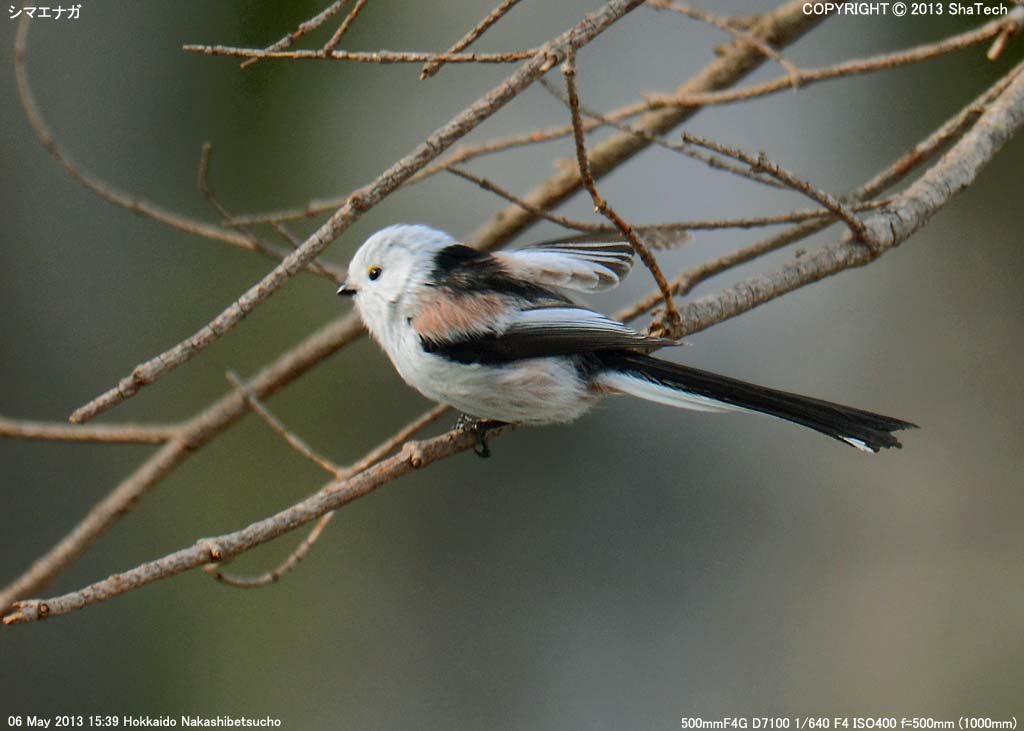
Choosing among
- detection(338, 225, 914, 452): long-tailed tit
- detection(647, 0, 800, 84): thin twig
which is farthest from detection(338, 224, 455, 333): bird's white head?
detection(647, 0, 800, 84): thin twig

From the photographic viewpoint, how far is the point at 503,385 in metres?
2.17

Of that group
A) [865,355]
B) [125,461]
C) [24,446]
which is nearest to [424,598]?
[125,461]

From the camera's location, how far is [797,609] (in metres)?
4.17

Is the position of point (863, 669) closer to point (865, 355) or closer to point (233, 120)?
point (865, 355)

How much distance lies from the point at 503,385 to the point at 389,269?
0.42m

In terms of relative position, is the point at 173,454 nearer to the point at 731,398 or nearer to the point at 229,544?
the point at 229,544

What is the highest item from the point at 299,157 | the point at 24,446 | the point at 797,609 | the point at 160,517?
the point at 299,157

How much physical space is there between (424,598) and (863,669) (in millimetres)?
1748

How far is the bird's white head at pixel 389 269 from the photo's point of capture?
233 centimetres

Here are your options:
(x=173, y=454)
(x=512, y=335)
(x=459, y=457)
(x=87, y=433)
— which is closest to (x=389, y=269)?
(x=512, y=335)

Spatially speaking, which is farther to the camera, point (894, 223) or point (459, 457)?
point (459, 457)

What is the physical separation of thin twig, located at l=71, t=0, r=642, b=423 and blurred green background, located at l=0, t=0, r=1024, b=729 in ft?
9.33

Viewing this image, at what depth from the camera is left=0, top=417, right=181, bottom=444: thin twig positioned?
7.77 ft

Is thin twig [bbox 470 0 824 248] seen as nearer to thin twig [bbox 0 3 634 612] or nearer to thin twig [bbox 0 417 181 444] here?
thin twig [bbox 0 3 634 612]
